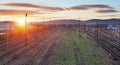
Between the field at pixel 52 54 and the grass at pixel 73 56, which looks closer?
the grass at pixel 73 56

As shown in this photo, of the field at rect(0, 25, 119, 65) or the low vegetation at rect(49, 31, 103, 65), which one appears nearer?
the low vegetation at rect(49, 31, 103, 65)

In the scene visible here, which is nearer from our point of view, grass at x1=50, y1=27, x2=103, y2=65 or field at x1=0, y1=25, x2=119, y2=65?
grass at x1=50, y1=27, x2=103, y2=65

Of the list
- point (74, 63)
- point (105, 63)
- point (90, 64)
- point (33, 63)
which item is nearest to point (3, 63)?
point (33, 63)

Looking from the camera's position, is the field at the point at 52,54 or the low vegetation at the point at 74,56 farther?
the field at the point at 52,54

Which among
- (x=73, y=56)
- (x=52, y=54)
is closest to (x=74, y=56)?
(x=73, y=56)

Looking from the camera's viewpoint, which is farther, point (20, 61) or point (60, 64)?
point (20, 61)

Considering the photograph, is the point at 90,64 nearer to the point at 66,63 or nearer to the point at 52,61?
the point at 66,63

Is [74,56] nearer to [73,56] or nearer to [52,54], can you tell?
[73,56]

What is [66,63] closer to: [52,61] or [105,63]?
[52,61]

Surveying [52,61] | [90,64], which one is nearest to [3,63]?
[52,61]

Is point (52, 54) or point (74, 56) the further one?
point (52, 54)
